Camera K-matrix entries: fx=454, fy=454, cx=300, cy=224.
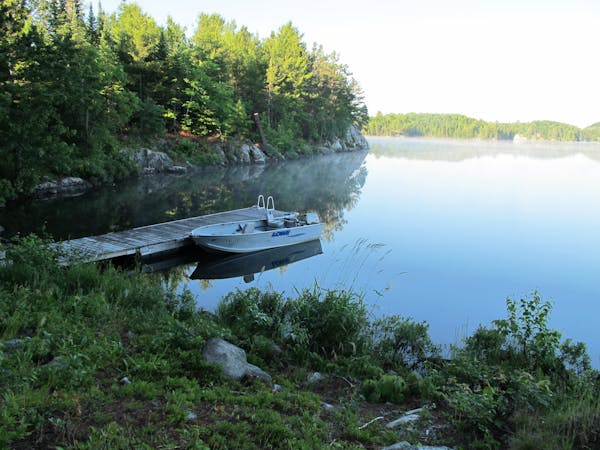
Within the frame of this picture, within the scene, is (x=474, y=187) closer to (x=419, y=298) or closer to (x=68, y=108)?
(x=419, y=298)

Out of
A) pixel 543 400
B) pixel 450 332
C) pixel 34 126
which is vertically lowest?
pixel 450 332

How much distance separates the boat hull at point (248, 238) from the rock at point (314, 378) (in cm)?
969

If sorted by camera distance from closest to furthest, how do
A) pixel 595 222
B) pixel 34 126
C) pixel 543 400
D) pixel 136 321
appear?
pixel 543 400, pixel 136 321, pixel 34 126, pixel 595 222

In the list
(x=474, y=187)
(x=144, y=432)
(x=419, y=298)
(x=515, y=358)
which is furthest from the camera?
(x=474, y=187)

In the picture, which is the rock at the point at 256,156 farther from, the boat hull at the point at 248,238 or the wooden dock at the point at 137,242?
the boat hull at the point at 248,238

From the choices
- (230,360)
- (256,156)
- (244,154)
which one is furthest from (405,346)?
(256,156)

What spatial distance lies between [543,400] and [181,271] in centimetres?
1163

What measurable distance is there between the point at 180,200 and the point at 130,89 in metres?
20.1

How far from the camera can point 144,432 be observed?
3764 millimetres

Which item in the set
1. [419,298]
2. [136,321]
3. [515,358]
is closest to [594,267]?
[419,298]

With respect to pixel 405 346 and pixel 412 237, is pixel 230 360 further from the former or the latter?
pixel 412 237

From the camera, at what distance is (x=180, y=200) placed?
2630 cm

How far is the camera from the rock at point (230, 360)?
532cm

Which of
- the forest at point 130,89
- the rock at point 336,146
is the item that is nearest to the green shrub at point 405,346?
the forest at point 130,89
